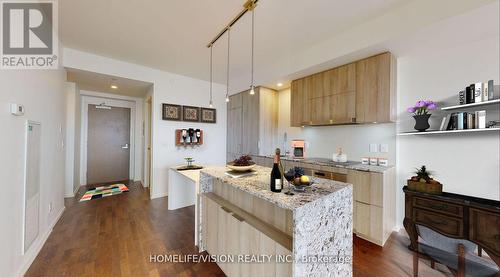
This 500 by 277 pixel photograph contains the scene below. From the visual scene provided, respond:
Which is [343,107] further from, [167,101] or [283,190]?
[167,101]

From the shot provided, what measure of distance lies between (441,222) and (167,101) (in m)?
4.46

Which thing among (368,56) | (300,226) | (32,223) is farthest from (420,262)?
(32,223)

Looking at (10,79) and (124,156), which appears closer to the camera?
(10,79)

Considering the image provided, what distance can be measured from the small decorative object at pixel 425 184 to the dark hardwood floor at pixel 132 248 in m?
0.74

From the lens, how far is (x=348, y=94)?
263cm

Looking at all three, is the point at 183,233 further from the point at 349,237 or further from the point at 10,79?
the point at 10,79

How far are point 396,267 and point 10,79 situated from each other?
→ 12.6ft

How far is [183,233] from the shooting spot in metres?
2.43

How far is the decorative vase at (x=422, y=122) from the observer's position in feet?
6.81

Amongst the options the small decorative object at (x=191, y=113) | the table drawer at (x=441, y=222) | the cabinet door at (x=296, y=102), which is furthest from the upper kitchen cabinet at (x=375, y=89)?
the small decorative object at (x=191, y=113)

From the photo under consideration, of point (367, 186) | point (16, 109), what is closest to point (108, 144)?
point (16, 109)

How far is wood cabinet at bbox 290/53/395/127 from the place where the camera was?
7.59 ft

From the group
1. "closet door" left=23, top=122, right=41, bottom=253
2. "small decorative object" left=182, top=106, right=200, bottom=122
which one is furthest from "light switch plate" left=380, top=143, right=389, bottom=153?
"closet door" left=23, top=122, right=41, bottom=253

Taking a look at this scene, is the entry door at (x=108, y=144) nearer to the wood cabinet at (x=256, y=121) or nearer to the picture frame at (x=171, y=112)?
the picture frame at (x=171, y=112)
